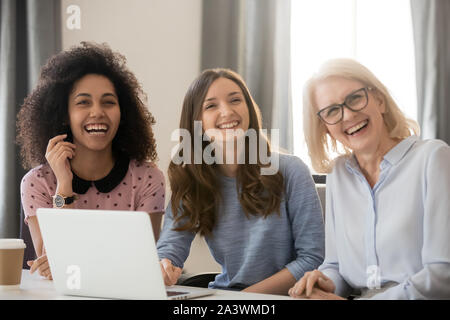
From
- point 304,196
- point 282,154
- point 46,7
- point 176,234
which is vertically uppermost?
point 46,7

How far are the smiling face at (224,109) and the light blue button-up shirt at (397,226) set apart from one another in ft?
1.34

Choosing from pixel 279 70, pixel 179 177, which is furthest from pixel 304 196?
pixel 279 70

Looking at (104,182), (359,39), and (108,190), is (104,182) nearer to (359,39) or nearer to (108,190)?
(108,190)

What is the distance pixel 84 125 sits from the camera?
2031 millimetres

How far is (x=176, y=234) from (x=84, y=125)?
557 millimetres

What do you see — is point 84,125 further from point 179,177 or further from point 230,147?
point 230,147

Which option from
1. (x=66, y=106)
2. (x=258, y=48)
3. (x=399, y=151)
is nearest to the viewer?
(x=399, y=151)

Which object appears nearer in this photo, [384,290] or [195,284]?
[384,290]

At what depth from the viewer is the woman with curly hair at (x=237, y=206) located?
1.77m

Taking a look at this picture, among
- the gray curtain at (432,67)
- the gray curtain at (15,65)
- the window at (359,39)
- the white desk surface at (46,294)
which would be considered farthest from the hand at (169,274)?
the gray curtain at (432,67)

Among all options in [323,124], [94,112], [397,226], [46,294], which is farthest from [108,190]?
[397,226]

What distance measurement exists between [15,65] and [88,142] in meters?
0.97

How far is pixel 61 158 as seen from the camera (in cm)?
197

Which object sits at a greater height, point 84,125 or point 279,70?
point 279,70
